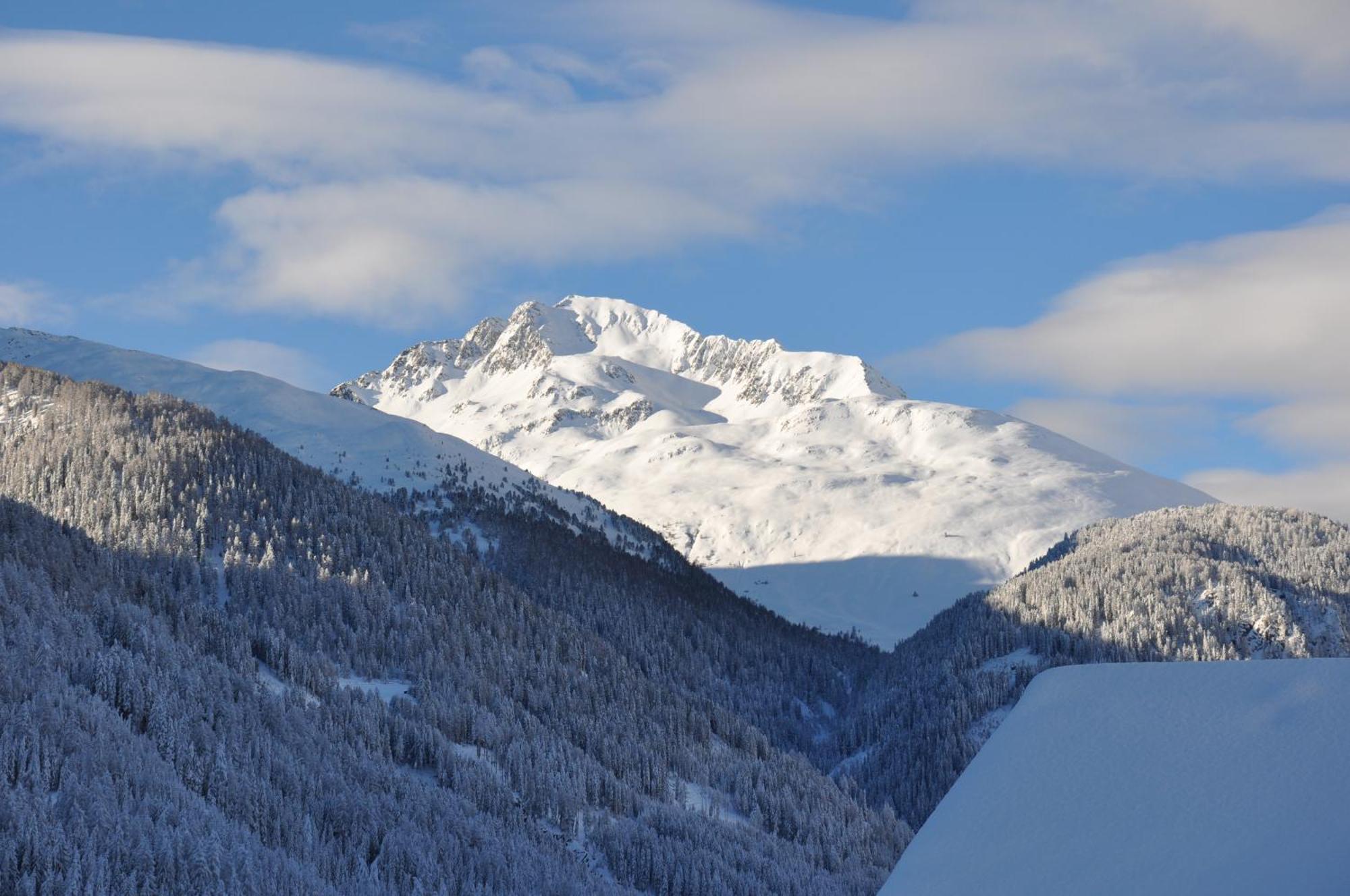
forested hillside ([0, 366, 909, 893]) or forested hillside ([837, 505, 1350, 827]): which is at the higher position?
forested hillside ([837, 505, 1350, 827])

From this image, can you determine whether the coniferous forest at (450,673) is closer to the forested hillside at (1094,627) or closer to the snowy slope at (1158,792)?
the forested hillside at (1094,627)

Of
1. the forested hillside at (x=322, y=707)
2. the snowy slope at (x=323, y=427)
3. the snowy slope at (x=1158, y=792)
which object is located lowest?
the forested hillside at (x=322, y=707)

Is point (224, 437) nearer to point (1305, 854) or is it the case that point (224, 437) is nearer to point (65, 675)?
point (65, 675)

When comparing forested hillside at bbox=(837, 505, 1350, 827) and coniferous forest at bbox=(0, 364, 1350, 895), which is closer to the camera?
coniferous forest at bbox=(0, 364, 1350, 895)

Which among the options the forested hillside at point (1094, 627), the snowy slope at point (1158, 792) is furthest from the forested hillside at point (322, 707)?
the snowy slope at point (1158, 792)

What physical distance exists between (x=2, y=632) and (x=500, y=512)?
8169cm

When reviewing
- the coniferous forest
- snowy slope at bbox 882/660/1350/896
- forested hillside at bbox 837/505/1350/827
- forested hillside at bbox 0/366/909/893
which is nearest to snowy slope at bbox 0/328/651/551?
the coniferous forest

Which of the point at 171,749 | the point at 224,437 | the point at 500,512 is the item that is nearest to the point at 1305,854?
the point at 171,749

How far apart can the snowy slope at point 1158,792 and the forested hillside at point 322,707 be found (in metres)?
26.1

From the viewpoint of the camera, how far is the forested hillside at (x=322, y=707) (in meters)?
38.2

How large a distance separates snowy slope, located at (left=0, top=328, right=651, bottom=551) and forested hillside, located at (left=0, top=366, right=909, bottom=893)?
1632 centimetres

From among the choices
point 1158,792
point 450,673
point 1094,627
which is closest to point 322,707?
point 450,673

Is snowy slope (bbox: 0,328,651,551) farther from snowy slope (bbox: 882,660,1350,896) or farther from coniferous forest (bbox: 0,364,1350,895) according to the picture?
snowy slope (bbox: 882,660,1350,896)

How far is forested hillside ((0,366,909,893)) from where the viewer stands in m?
38.2
